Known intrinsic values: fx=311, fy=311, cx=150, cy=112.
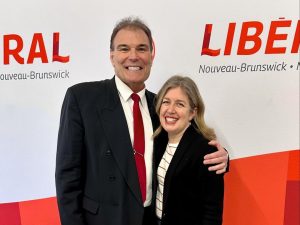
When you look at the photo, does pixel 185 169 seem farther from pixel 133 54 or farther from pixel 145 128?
pixel 133 54

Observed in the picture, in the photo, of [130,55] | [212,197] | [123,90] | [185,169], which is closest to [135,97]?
[123,90]

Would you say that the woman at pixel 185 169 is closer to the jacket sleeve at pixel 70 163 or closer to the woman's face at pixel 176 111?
the woman's face at pixel 176 111

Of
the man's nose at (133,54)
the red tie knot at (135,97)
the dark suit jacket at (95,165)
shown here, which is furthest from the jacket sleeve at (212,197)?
the man's nose at (133,54)

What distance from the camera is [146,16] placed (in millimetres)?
1923

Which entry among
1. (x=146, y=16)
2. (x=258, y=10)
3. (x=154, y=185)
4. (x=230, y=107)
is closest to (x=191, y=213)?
(x=154, y=185)

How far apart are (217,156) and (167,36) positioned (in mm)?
846

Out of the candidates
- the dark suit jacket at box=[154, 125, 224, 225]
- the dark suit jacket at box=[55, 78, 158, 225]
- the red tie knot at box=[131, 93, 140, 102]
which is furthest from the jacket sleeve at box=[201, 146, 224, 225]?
the red tie knot at box=[131, 93, 140, 102]

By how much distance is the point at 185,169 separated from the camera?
1482 millimetres

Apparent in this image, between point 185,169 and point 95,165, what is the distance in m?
0.43

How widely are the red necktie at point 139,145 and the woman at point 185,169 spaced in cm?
9

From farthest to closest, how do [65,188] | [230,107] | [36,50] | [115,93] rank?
[230,107] < [36,50] < [115,93] < [65,188]

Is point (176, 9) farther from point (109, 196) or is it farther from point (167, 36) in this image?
point (109, 196)

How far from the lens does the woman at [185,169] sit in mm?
1487

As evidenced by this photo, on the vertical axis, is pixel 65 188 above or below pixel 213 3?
below
